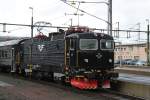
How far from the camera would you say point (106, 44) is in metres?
22.5

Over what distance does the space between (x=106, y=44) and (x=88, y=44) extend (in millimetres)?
1145

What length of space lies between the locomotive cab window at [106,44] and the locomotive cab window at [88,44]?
0.38 m

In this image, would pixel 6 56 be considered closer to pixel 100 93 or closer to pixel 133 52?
pixel 100 93

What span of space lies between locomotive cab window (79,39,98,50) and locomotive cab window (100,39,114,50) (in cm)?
38

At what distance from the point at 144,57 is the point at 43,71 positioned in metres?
87.7

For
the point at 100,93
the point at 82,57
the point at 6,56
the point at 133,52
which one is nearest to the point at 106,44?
the point at 82,57

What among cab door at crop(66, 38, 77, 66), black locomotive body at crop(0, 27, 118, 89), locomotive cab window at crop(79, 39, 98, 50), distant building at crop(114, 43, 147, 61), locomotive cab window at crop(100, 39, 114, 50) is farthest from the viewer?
distant building at crop(114, 43, 147, 61)

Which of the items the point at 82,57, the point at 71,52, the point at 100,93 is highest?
the point at 71,52

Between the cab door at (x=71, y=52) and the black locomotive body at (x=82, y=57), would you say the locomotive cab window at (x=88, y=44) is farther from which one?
the cab door at (x=71, y=52)

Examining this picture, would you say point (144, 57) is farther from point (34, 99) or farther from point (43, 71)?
point (34, 99)

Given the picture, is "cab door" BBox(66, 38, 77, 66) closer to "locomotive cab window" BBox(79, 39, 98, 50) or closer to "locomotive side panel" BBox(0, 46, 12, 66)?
"locomotive cab window" BBox(79, 39, 98, 50)

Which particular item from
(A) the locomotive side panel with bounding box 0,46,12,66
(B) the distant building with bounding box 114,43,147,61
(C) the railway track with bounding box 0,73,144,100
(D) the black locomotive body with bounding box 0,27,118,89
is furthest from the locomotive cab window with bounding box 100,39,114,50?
Answer: (B) the distant building with bounding box 114,43,147,61

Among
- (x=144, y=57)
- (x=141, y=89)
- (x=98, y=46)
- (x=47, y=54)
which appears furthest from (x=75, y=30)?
(x=144, y=57)

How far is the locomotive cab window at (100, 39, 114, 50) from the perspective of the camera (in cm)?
2233
